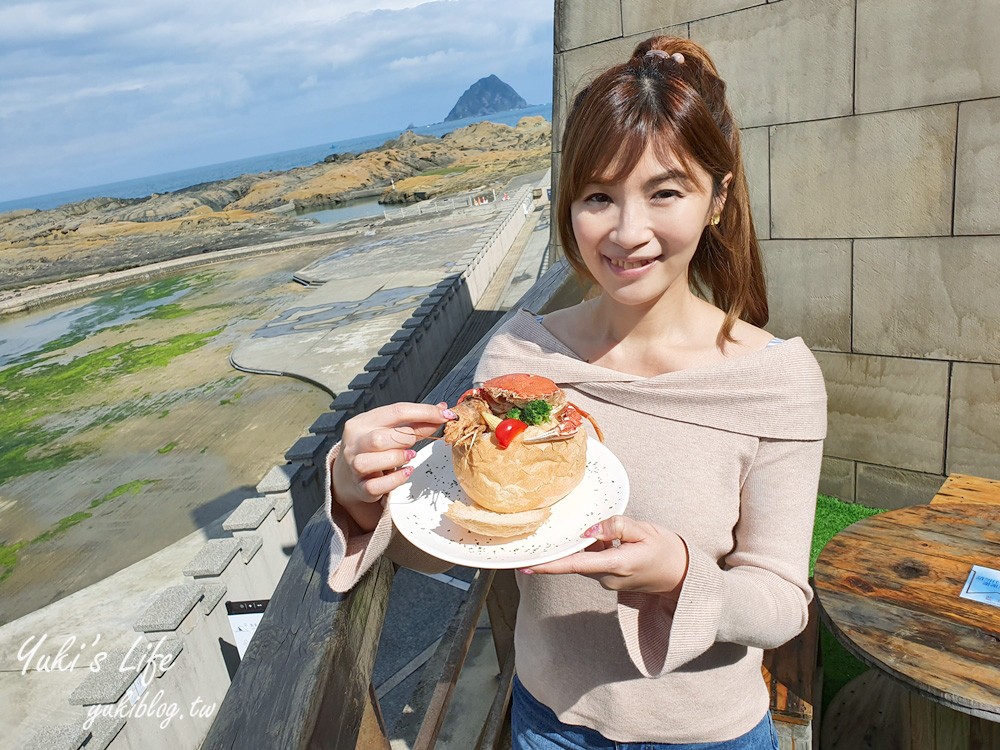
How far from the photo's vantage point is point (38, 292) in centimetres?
3419

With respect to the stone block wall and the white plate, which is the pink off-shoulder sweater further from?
the stone block wall

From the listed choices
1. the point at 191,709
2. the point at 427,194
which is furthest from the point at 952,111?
the point at 427,194

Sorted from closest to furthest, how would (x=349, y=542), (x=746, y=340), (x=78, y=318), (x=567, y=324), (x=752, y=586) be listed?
1. (x=752, y=586)
2. (x=349, y=542)
3. (x=746, y=340)
4. (x=567, y=324)
5. (x=78, y=318)

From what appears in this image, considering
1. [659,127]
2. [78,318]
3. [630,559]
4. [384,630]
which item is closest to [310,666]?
[630,559]

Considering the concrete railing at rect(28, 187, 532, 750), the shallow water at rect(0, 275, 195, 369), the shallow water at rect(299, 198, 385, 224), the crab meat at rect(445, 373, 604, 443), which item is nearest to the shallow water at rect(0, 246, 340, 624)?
the shallow water at rect(0, 275, 195, 369)

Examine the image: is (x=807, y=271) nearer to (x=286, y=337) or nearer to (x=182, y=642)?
(x=182, y=642)

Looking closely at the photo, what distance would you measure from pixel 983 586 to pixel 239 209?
251ft

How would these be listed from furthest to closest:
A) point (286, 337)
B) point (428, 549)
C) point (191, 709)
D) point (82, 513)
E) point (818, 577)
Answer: point (286, 337) < point (82, 513) < point (191, 709) < point (818, 577) < point (428, 549)

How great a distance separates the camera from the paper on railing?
2553 mm

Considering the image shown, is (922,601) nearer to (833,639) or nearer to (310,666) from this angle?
(833,639)

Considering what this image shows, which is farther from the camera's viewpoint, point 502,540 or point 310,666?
point 502,540

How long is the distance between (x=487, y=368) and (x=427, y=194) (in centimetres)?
5577

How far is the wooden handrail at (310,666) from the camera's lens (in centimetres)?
139

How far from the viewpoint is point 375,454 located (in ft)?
5.72
